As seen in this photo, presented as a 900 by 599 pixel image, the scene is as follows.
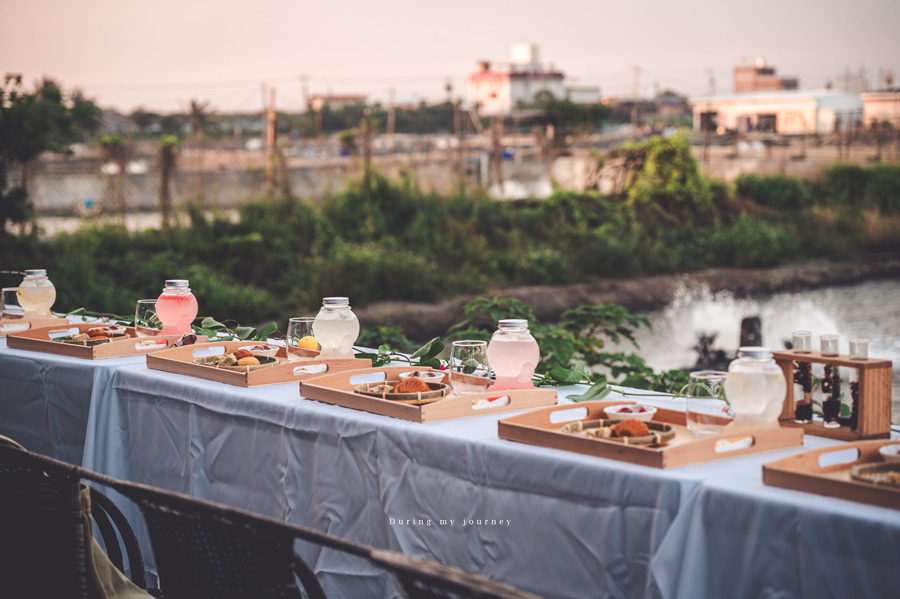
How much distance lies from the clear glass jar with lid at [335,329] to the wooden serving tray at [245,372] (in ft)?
0.27

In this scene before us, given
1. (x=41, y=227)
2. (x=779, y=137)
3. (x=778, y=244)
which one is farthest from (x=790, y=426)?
(x=779, y=137)

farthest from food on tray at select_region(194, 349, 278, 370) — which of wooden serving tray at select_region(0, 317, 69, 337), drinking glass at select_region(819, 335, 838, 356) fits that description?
drinking glass at select_region(819, 335, 838, 356)

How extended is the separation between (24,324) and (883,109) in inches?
1141

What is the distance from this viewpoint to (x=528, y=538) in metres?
1.93

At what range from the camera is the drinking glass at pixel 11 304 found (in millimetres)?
3791

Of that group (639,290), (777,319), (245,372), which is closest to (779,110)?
(639,290)

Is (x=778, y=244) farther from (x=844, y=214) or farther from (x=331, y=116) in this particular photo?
(x=331, y=116)

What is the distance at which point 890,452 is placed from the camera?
1752 millimetres

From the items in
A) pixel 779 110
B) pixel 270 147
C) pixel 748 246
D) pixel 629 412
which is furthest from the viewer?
pixel 779 110

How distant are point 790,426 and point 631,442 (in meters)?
0.41

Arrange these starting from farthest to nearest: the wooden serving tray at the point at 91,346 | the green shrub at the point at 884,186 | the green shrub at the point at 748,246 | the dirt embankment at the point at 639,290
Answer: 1. the green shrub at the point at 884,186
2. the green shrub at the point at 748,246
3. the dirt embankment at the point at 639,290
4. the wooden serving tray at the point at 91,346

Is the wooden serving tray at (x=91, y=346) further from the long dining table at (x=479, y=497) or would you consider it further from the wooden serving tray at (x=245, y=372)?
the wooden serving tray at (x=245, y=372)

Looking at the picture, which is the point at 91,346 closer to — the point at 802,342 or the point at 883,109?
the point at 802,342

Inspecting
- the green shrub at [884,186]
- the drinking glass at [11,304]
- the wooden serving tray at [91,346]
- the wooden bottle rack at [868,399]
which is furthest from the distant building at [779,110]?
the wooden bottle rack at [868,399]
